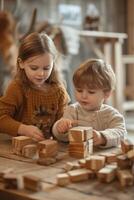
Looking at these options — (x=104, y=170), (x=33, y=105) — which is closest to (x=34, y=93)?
(x=33, y=105)

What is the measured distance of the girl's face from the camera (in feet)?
5.24

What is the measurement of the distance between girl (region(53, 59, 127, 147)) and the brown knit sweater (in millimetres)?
214

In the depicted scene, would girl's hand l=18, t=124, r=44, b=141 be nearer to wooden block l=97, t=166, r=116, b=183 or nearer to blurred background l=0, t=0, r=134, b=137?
wooden block l=97, t=166, r=116, b=183

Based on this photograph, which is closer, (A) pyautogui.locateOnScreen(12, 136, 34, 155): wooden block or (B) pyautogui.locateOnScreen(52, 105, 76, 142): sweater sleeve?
(A) pyautogui.locateOnScreen(12, 136, 34, 155): wooden block

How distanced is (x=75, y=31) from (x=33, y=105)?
3.04 m

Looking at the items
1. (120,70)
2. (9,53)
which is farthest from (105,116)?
(120,70)

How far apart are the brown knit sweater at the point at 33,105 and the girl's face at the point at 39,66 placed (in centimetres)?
10

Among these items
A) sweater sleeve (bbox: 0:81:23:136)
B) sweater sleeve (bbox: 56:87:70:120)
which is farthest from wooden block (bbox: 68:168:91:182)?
sweater sleeve (bbox: 56:87:70:120)

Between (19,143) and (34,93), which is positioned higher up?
(34,93)

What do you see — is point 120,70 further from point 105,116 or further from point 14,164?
point 14,164

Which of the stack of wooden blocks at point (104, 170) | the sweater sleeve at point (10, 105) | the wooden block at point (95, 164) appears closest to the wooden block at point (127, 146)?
the stack of wooden blocks at point (104, 170)

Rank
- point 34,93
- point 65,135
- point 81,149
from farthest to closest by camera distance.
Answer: point 34,93
point 65,135
point 81,149

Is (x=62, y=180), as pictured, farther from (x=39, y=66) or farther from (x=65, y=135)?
(x=39, y=66)

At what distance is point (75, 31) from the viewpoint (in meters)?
4.67
